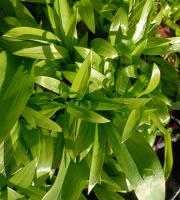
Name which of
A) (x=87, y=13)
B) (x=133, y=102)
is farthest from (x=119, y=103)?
(x=87, y=13)

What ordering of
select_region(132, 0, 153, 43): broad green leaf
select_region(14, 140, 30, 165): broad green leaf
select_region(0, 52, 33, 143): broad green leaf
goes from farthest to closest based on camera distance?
select_region(132, 0, 153, 43): broad green leaf, select_region(14, 140, 30, 165): broad green leaf, select_region(0, 52, 33, 143): broad green leaf

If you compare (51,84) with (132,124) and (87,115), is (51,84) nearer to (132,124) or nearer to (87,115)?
(87,115)

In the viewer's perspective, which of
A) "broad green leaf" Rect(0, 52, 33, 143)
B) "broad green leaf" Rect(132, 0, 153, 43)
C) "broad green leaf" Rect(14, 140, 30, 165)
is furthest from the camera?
"broad green leaf" Rect(132, 0, 153, 43)

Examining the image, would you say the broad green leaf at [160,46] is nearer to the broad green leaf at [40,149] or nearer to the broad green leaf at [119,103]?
the broad green leaf at [119,103]

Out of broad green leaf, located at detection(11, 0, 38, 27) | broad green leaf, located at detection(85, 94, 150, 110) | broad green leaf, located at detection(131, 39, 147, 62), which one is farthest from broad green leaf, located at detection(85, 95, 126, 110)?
broad green leaf, located at detection(11, 0, 38, 27)

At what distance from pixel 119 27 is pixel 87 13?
0.15m

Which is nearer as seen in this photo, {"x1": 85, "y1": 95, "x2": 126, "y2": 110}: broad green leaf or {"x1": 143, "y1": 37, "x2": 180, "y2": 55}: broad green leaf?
{"x1": 85, "y1": 95, "x2": 126, "y2": 110}: broad green leaf

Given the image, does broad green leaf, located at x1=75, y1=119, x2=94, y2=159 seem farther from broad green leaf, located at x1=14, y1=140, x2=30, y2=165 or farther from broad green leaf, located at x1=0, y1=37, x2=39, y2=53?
broad green leaf, located at x1=0, y1=37, x2=39, y2=53

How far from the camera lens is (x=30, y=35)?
0.85 meters

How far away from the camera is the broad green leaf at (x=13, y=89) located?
0.72 metres

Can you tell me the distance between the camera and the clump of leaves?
30.7 inches

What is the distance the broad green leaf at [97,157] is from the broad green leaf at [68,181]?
0.06 metres

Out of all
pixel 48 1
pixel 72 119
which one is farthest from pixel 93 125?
pixel 48 1

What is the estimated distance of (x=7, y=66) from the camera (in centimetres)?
81
